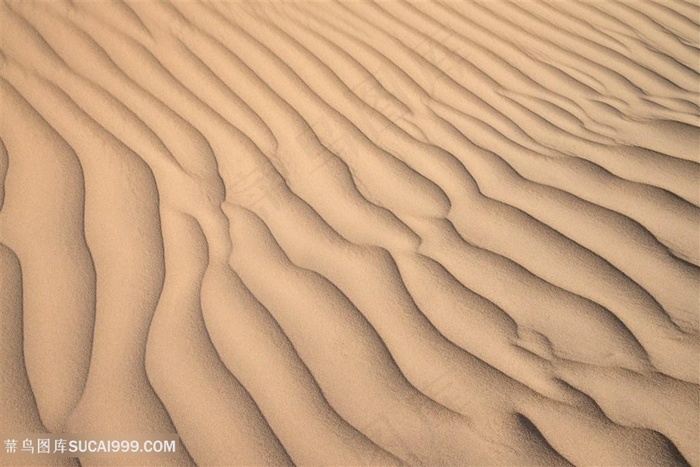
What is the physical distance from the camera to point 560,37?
3.51 metres

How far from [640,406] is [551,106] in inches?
64.9

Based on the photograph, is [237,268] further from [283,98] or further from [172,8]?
[172,8]

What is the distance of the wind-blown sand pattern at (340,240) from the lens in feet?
5.32

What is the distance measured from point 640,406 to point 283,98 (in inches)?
71.9

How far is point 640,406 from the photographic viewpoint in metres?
1.66

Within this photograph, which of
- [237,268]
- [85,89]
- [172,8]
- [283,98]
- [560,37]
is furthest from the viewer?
[560,37]

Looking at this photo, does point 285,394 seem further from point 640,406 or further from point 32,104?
point 32,104

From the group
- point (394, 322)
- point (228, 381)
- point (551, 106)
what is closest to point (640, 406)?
point (394, 322)

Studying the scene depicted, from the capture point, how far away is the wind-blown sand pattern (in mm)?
1621

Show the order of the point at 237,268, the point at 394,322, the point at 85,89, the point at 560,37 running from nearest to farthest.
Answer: the point at 394,322 → the point at 237,268 → the point at 85,89 → the point at 560,37

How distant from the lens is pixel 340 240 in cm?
215

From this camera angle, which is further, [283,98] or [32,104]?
[283,98]

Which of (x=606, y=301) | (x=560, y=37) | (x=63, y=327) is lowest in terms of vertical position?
(x=63, y=327)

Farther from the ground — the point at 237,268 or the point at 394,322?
the point at 394,322
